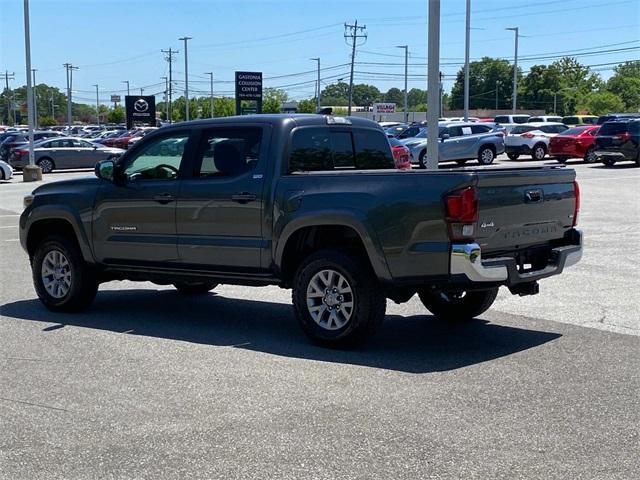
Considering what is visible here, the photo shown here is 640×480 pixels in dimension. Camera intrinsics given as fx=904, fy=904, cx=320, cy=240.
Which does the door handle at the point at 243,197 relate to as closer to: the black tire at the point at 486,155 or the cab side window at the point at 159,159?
the cab side window at the point at 159,159

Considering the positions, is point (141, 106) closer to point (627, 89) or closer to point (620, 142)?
point (620, 142)

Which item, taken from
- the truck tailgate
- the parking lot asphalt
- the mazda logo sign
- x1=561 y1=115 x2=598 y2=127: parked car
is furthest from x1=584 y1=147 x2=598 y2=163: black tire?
the truck tailgate

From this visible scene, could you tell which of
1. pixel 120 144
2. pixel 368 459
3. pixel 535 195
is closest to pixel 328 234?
pixel 535 195

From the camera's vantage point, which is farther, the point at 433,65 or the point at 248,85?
the point at 248,85

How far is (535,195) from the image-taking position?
24.7ft

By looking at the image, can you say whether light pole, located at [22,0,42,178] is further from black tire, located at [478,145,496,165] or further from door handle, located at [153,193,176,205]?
door handle, located at [153,193,176,205]

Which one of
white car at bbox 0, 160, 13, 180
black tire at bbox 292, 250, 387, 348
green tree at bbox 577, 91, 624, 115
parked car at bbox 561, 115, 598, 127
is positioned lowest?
white car at bbox 0, 160, 13, 180

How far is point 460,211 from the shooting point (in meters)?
6.90

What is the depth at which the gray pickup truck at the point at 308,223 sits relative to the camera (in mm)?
7098

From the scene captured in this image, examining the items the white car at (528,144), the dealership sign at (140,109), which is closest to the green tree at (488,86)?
the dealership sign at (140,109)

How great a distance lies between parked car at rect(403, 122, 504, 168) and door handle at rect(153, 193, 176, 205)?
2708cm

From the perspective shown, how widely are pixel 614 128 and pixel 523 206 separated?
93.8 feet

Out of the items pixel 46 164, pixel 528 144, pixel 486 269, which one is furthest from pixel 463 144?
pixel 486 269

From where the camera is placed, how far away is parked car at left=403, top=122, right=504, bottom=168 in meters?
35.4
